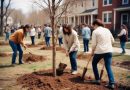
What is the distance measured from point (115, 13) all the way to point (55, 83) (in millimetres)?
32712

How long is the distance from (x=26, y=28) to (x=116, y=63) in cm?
466

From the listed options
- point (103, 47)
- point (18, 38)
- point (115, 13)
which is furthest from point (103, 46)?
point (115, 13)

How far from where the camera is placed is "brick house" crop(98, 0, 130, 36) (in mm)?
37906

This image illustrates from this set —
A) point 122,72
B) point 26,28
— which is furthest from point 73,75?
point 26,28

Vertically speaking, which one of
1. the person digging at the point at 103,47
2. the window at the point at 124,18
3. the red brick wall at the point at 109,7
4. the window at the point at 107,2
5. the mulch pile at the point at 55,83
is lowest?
the mulch pile at the point at 55,83

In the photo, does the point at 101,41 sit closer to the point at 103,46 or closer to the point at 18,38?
the point at 103,46

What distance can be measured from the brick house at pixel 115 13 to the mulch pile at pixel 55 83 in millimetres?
28651

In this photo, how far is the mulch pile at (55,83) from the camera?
25.8 ft

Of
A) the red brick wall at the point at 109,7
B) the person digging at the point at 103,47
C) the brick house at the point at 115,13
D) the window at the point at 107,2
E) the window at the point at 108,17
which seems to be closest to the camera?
the person digging at the point at 103,47

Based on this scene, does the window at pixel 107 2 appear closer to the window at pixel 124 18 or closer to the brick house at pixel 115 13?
the brick house at pixel 115 13

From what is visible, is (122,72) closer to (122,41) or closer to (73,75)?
(73,75)

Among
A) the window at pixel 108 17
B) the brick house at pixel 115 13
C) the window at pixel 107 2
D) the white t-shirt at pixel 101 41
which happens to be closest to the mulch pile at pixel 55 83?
the white t-shirt at pixel 101 41

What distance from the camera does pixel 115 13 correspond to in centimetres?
3953

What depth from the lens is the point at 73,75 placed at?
9.37 meters
